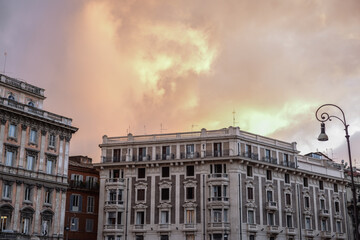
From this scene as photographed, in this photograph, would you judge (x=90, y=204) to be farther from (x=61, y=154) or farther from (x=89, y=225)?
(x=61, y=154)

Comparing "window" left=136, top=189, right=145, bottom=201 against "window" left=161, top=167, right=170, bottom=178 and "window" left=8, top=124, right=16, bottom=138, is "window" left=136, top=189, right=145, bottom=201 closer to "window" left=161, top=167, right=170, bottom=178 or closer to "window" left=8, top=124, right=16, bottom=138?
"window" left=161, top=167, right=170, bottom=178

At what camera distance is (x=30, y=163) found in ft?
217

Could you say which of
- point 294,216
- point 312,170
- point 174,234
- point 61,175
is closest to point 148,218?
point 174,234

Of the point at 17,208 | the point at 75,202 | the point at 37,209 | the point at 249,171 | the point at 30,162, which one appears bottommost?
the point at 17,208

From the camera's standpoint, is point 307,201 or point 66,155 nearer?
point 66,155

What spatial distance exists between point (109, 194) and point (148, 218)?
302 inches

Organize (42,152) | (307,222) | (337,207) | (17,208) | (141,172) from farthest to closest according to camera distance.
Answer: (337,207), (307,222), (141,172), (42,152), (17,208)

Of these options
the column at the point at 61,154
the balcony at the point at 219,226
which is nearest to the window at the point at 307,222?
the balcony at the point at 219,226

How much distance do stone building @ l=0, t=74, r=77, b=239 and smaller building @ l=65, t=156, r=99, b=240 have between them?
1160 cm

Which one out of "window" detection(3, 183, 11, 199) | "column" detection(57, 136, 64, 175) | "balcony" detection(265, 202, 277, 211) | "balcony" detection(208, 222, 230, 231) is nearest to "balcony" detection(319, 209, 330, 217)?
"balcony" detection(265, 202, 277, 211)

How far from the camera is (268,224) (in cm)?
8181

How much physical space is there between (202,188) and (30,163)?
1062 inches

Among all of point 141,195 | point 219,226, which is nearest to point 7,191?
point 141,195

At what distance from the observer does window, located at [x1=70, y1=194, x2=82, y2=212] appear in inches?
3226
